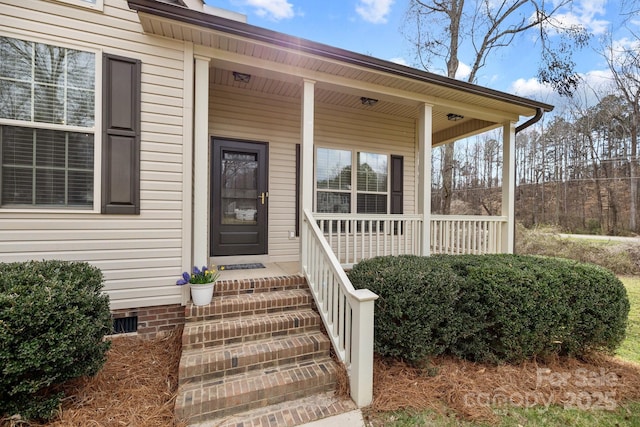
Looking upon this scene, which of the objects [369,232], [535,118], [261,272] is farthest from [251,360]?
[535,118]

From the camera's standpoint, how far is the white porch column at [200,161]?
10.5ft

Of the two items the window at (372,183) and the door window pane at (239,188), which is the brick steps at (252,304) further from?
the window at (372,183)

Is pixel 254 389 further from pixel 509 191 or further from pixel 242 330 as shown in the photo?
pixel 509 191

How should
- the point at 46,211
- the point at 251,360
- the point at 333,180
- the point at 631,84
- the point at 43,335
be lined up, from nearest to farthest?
the point at 43,335, the point at 251,360, the point at 46,211, the point at 333,180, the point at 631,84

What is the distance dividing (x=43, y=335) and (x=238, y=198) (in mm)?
3039

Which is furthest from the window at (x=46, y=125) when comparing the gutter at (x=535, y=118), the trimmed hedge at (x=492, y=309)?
the gutter at (x=535, y=118)

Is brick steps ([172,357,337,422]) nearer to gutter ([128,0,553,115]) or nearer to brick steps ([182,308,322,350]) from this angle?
brick steps ([182,308,322,350])

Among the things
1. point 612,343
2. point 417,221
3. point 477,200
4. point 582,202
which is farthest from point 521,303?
point 477,200

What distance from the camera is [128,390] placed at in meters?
2.30

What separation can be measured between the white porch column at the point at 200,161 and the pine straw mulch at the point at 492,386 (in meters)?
2.33

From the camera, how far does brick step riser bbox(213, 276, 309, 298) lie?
126 inches

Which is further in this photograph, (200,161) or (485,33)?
(485,33)

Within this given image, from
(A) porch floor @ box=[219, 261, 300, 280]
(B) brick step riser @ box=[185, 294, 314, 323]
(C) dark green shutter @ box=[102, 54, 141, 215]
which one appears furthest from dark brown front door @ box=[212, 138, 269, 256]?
(B) brick step riser @ box=[185, 294, 314, 323]

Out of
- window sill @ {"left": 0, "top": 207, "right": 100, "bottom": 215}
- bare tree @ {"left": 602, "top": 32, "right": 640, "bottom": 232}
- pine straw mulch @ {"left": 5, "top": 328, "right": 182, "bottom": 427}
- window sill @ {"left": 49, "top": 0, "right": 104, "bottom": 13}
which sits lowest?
pine straw mulch @ {"left": 5, "top": 328, "right": 182, "bottom": 427}
